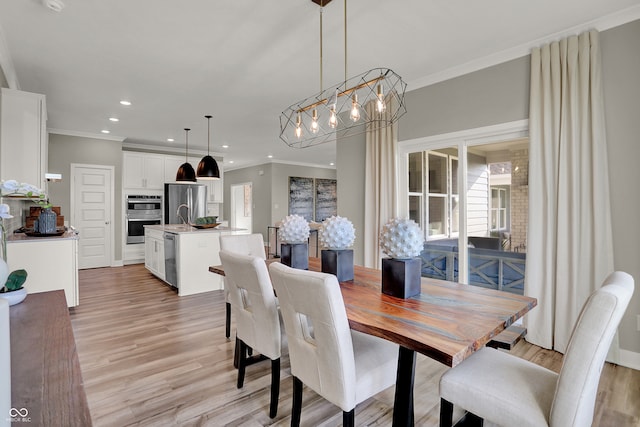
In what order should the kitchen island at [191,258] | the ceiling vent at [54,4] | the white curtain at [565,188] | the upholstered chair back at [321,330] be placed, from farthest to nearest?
the kitchen island at [191,258] < the white curtain at [565,188] < the ceiling vent at [54,4] < the upholstered chair back at [321,330]

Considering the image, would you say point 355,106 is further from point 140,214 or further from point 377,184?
point 140,214

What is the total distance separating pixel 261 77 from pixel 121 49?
4.37 ft

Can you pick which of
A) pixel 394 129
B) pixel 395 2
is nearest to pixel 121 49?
pixel 395 2

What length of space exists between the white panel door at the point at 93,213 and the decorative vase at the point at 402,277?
256 inches

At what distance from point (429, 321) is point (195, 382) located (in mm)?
1748

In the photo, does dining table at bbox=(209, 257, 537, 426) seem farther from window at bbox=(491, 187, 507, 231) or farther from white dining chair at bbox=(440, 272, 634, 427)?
window at bbox=(491, 187, 507, 231)

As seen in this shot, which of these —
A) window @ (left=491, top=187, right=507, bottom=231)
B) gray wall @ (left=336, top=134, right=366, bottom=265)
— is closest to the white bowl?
gray wall @ (left=336, top=134, right=366, bottom=265)

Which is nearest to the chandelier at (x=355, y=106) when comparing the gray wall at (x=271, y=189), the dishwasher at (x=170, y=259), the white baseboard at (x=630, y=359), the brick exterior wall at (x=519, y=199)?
the brick exterior wall at (x=519, y=199)

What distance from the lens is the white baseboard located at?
242 cm

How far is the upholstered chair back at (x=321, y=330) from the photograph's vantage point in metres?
1.30

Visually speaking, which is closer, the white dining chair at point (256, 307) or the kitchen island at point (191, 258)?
the white dining chair at point (256, 307)

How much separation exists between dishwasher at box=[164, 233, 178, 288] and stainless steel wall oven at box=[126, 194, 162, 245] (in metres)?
2.44

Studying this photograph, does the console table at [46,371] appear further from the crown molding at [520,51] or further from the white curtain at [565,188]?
the crown molding at [520,51]

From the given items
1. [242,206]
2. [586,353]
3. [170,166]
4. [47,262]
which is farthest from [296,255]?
[242,206]
